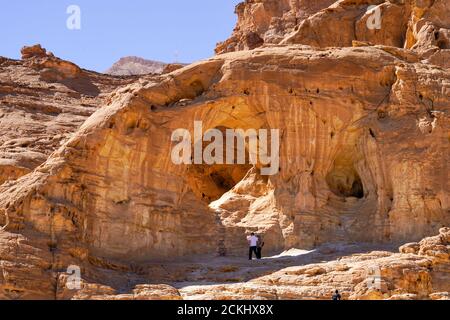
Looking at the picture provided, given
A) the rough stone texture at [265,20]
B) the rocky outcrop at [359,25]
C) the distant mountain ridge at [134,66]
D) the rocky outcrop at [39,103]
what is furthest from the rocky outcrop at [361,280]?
the distant mountain ridge at [134,66]

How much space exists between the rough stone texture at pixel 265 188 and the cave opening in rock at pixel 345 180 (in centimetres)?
4

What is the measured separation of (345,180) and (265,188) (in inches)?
94.0

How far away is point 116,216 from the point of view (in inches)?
1153

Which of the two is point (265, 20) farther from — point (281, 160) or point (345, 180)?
point (281, 160)

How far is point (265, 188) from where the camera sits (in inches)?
1259

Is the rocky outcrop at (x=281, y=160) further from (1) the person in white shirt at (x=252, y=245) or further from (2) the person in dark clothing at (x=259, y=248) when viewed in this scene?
(1) the person in white shirt at (x=252, y=245)

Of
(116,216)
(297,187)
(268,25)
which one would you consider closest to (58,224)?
(116,216)

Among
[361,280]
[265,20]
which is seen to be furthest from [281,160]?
[265,20]

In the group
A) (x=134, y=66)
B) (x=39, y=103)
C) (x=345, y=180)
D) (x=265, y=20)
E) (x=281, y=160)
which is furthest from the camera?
(x=134, y=66)

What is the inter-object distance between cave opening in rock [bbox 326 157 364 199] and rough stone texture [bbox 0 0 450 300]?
0.04 m

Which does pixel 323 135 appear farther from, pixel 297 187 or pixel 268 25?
pixel 268 25

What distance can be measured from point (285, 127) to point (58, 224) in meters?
7.47

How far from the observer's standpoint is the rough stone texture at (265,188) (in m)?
27.1

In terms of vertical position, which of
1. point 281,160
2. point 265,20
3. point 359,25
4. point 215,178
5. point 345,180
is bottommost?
point 345,180
